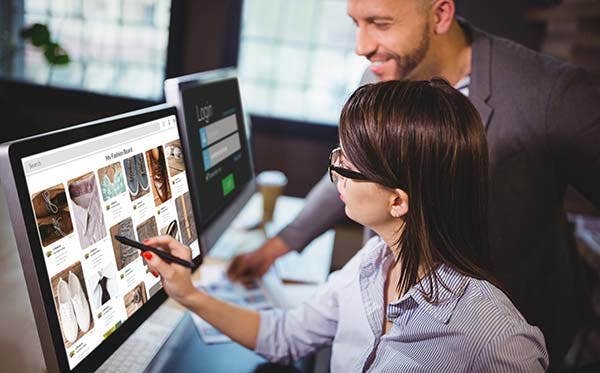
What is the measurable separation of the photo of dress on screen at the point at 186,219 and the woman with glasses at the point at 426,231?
66 mm

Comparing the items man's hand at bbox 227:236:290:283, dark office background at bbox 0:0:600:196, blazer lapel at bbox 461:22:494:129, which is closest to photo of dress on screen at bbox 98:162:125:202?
man's hand at bbox 227:236:290:283

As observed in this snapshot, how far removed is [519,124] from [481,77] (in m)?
0.15

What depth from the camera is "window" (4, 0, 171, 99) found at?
148 inches

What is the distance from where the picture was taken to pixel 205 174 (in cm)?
131

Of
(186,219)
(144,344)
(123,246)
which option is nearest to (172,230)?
(186,219)

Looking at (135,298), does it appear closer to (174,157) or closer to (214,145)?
(174,157)

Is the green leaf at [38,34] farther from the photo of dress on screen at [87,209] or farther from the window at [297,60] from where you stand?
the photo of dress on screen at [87,209]

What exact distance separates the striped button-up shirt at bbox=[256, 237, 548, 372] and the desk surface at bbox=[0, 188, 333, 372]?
11cm

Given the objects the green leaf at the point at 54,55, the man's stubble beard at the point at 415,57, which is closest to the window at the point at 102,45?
the green leaf at the point at 54,55

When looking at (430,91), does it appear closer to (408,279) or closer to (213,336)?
(408,279)

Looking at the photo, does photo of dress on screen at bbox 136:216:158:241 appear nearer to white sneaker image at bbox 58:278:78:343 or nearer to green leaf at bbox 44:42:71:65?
white sneaker image at bbox 58:278:78:343

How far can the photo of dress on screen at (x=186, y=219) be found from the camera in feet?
3.45

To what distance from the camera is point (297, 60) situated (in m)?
3.66

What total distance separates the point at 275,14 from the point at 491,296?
10.1 feet
